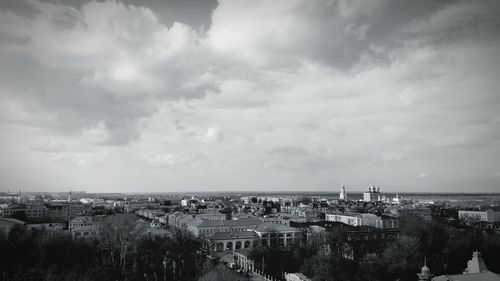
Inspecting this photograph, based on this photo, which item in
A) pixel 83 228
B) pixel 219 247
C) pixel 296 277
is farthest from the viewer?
pixel 83 228

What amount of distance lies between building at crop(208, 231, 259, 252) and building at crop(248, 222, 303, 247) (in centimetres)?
162

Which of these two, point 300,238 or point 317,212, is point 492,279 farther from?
point 317,212

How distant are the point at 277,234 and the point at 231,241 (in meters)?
8.73

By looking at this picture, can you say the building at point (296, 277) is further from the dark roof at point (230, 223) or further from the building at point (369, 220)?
the building at point (369, 220)

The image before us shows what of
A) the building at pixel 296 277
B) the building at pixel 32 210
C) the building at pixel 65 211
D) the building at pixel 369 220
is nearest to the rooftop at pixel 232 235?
the building at pixel 296 277

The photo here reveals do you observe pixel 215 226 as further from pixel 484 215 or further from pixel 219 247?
pixel 484 215

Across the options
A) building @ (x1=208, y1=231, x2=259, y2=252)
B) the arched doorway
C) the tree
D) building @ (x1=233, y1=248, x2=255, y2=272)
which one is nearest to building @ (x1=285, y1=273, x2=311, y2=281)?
building @ (x1=233, y1=248, x2=255, y2=272)

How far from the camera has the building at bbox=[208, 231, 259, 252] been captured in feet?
221

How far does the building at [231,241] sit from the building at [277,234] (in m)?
1.62

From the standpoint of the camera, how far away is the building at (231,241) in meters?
67.2

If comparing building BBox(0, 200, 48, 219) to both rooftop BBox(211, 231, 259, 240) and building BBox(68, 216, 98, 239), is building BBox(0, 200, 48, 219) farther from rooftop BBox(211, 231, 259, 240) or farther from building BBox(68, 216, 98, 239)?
rooftop BBox(211, 231, 259, 240)

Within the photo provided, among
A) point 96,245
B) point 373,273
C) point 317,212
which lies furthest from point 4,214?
point 373,273

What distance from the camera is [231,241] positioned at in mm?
68812

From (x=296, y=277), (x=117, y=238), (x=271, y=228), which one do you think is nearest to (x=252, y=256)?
(x=296, y=277)
